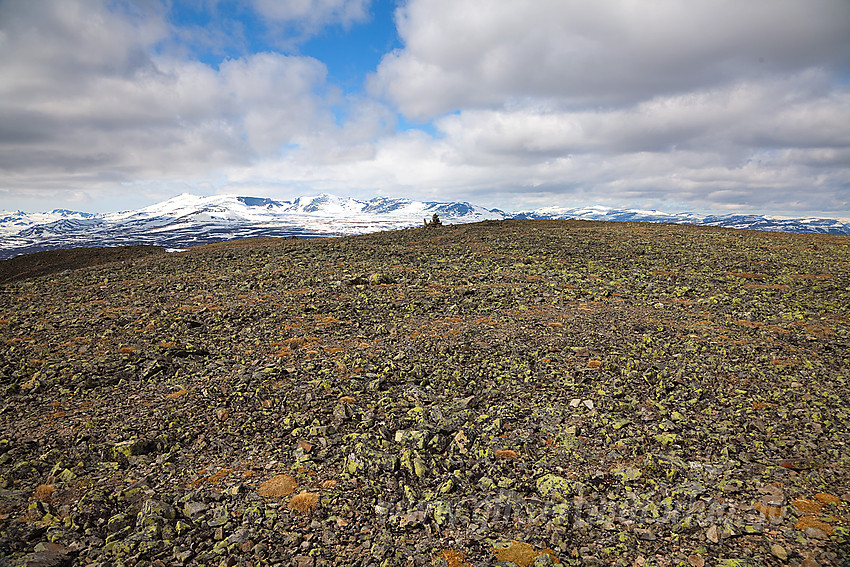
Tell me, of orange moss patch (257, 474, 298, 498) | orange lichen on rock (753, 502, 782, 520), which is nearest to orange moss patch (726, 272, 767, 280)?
orange lichen on rock (753, 502, 782, 520)

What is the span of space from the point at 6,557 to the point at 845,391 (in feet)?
52.1

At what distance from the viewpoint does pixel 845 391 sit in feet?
30.8

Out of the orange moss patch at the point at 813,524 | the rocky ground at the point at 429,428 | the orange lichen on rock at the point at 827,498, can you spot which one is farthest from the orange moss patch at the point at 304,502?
the orange lichen on rock at the point at 827,498

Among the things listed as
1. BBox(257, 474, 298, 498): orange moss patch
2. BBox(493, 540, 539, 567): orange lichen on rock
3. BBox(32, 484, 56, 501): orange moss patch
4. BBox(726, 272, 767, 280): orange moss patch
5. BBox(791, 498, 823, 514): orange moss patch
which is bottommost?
BBox(493, 540, 539, 567): orange lichen on rock

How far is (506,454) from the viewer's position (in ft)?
26.8

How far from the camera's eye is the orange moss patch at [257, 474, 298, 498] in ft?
23.6

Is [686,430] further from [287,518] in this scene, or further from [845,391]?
[287,518]

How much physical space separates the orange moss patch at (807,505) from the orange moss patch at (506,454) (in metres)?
4.36

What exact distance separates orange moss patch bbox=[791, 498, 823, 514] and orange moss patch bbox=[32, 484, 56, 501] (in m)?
12.2

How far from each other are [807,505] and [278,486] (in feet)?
28.3

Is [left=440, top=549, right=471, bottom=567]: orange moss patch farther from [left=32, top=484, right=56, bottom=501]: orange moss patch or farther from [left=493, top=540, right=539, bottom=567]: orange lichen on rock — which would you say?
[left=32, top=484, right=56, bottom=501]: orange moss patch

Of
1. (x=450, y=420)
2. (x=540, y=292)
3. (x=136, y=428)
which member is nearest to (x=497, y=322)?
(x=540, y=292)

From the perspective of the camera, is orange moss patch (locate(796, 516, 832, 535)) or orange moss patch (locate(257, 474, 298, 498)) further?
orange moss patch (locate(257, 474, 298, 498))

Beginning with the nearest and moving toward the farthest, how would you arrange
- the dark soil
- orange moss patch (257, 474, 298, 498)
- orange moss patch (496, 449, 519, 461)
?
orange moss patch (257, 474, 298, 498) → orange moss patch (496, 449, 519, 461) → the dark soil
